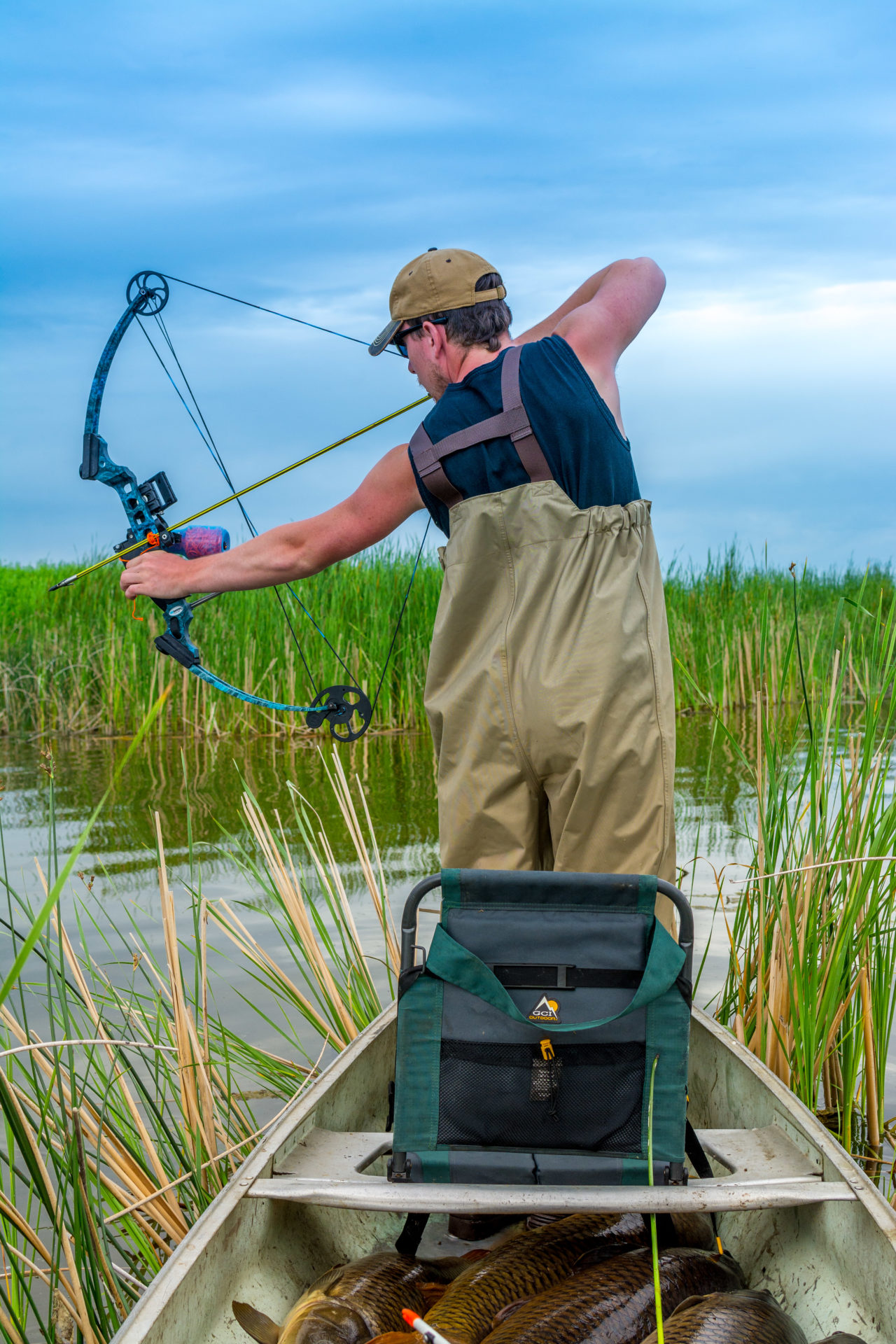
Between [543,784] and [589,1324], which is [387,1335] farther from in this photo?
[543,784]

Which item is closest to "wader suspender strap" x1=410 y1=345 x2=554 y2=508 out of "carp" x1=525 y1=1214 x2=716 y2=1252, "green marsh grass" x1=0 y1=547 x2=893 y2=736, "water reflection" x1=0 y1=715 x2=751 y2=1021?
"carp" x1=525 y1=1214 x2=716 y2=1252

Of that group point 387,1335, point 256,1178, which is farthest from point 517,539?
point 387,1335

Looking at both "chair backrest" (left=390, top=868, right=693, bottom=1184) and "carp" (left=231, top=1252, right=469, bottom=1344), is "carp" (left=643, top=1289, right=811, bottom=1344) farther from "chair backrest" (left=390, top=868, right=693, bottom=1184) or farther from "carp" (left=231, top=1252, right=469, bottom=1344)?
"carp" (left=231, top=1252, right=469, bottom=1344)

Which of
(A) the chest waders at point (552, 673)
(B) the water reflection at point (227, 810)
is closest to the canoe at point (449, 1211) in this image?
(A) the chest waders at point (552, 673)

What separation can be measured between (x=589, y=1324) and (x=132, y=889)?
4655 mm

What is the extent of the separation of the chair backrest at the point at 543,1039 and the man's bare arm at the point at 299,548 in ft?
4.50

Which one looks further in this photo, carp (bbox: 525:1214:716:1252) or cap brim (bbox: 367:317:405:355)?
cap brim (bbox: 367:317:405:355)

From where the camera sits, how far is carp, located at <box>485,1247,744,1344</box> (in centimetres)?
183

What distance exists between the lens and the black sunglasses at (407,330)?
9.89 ft

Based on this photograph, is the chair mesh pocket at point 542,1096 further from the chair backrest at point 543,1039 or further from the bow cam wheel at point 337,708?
the bow cam wheel at point 337,708

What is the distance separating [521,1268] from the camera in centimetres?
205

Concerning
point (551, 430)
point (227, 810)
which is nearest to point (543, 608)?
point (551, 430)

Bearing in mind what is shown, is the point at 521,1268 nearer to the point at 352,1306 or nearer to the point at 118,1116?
the point at 352,1306

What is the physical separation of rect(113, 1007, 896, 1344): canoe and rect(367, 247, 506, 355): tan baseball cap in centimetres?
197
